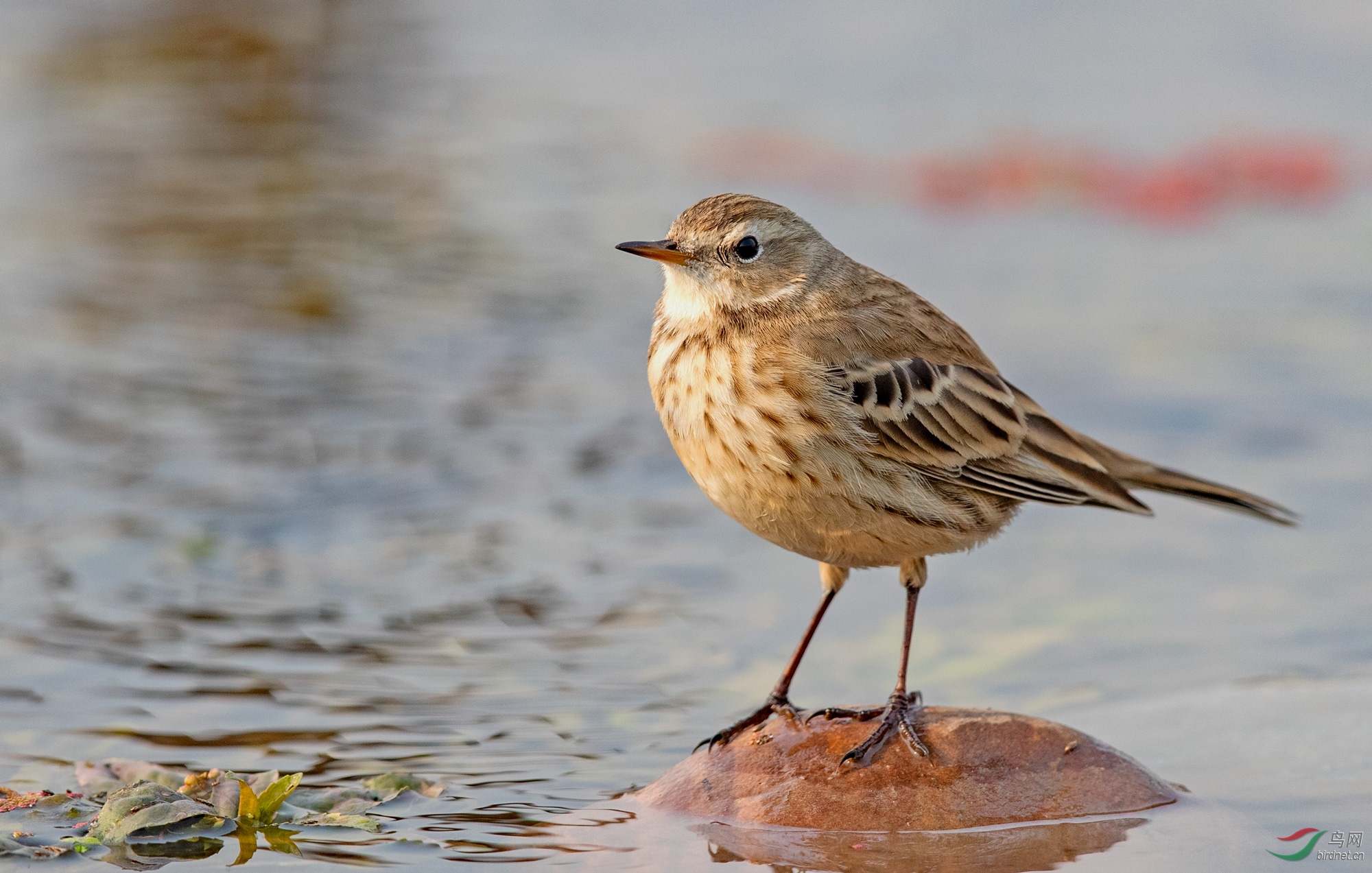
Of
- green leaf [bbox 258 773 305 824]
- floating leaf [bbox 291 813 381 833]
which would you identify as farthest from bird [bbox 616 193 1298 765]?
green leaf [bbox 258 773 305 824]

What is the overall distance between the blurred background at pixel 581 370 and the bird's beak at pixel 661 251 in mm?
1861

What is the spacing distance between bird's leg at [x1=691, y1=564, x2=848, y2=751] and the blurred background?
0.44 metres

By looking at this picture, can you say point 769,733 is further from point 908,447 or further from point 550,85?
point 550,85

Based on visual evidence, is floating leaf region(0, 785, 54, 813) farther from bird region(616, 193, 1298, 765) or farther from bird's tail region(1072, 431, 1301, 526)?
bird's tail region(1072, 431, 1301, 526)

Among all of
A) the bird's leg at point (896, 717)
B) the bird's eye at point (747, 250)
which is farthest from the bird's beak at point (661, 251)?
the bird's leg at point (896, 717)

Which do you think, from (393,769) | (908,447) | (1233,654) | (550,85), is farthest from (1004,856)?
(550,85)

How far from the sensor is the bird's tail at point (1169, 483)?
21.5ft

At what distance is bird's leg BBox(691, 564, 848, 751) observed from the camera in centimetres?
575

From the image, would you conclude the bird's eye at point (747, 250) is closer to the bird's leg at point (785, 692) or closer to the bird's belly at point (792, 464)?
the bird's belly at point (792, 464)

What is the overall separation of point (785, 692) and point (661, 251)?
1659 millimetres

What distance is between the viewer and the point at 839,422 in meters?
5.60

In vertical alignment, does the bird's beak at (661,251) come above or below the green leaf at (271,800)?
above

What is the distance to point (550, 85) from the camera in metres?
17.7

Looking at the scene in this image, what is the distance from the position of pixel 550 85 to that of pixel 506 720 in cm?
1227
